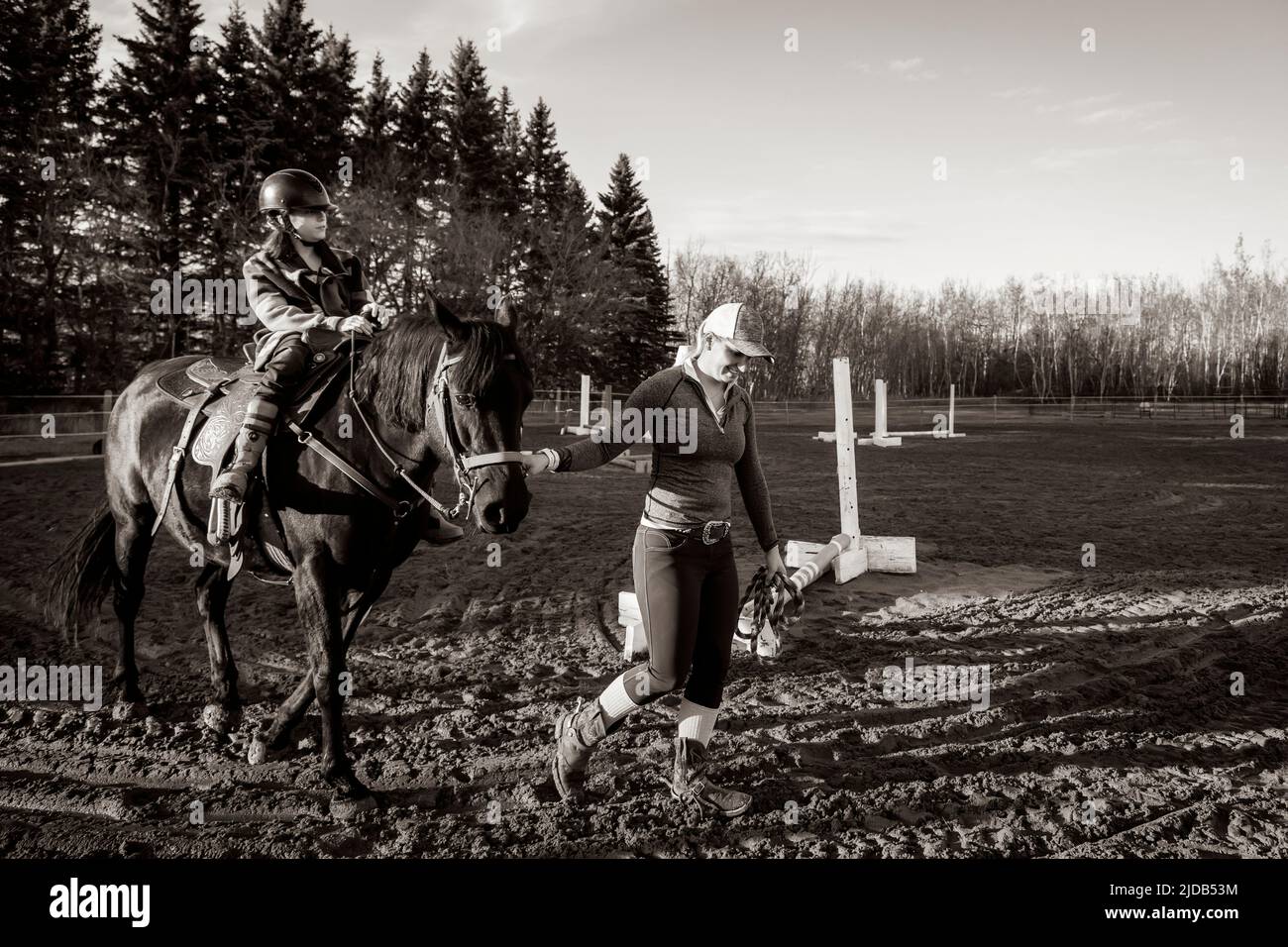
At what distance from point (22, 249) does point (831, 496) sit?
24.1 m

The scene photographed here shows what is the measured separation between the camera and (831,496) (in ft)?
42.1

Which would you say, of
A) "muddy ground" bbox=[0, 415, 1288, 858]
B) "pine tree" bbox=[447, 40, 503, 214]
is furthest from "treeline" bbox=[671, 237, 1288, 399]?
"muddy ground" bbox=[0, 415, 1288, 858]

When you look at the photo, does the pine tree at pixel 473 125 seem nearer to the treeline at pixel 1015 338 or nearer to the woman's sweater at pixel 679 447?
the treeline at pixel 1015 338

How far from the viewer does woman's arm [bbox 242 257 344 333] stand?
3557 mm

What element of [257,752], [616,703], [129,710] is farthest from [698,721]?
[129,710]

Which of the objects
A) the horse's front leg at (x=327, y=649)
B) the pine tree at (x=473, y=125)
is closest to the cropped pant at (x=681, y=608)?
the horse's front leg at (x=327, y=649)

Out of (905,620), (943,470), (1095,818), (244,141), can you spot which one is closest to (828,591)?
(905,620)

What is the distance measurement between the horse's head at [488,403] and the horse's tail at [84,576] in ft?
10.5

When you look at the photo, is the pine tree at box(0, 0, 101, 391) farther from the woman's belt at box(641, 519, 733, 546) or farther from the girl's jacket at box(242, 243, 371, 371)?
the woman's belt at box(641, 519, 733, 546)

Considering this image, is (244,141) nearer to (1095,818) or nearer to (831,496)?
(831,496)

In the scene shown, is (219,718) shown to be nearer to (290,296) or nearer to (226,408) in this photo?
(226,408)

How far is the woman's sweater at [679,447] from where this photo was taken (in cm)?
310

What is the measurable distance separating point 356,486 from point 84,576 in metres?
2.67

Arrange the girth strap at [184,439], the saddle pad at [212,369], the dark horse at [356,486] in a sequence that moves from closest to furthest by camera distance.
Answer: the dark horse at [356,486]
the girth strap at [184,439]
the saddle pad at [212,369]
